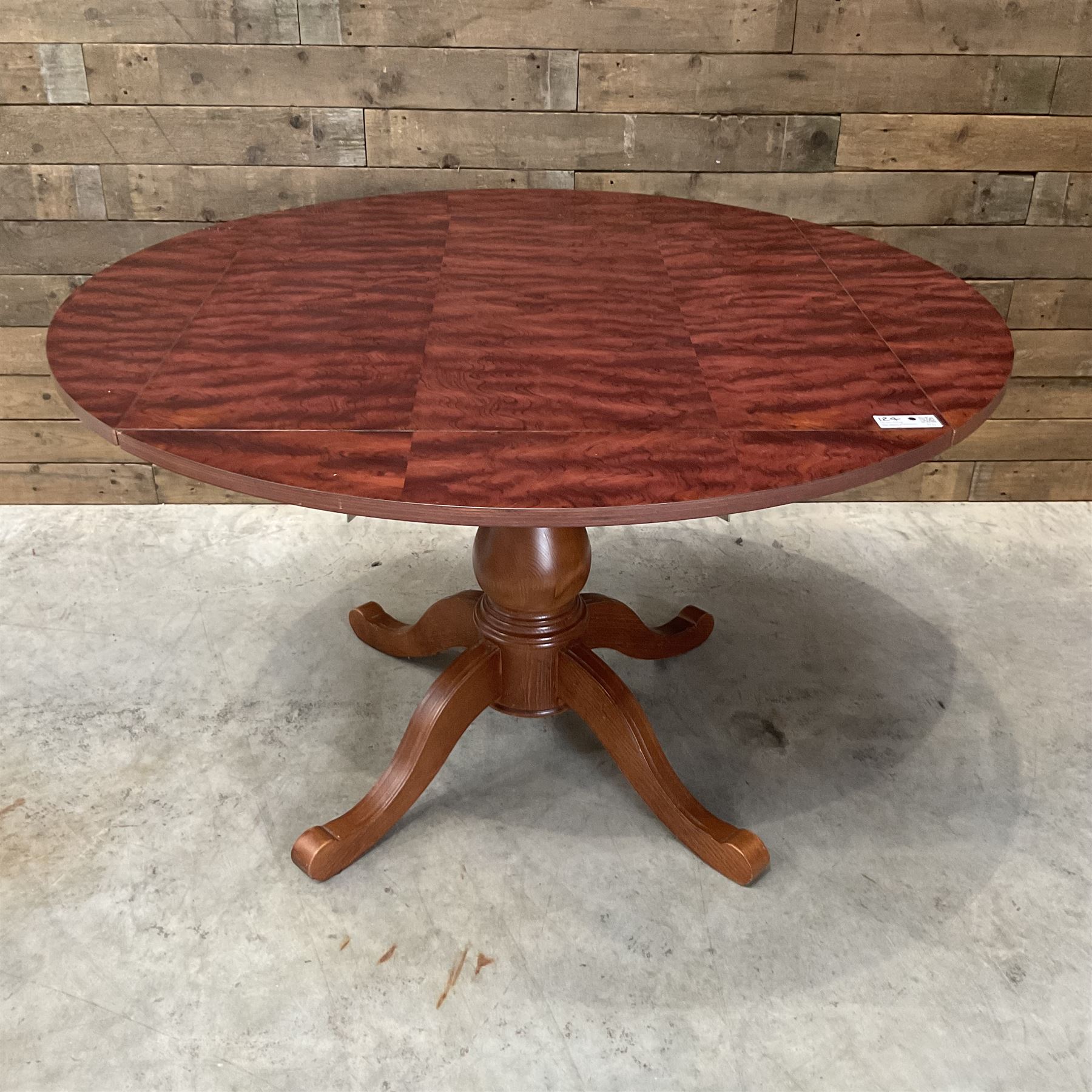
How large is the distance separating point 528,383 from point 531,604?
0.48 metres

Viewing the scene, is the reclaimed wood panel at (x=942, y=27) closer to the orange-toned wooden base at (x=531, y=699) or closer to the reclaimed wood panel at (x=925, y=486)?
the reclaimed wood panel at (x=925, y=486)

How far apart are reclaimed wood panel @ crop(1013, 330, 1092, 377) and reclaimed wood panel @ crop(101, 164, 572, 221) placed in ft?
3.70

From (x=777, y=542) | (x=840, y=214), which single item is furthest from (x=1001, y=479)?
(x=840, y=214)

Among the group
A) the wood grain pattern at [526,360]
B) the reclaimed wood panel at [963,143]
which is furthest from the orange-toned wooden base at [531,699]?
the reclaimed wood panel at [963,143]

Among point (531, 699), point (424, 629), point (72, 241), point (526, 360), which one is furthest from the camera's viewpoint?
point (72, 241)

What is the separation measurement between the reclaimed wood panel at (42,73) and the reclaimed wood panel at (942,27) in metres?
1.46

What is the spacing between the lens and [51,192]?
7.93ft

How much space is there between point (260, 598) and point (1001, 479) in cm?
179

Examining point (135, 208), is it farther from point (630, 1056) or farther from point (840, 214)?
point (630, 1056)

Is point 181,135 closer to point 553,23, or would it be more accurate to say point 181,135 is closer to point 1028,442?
point 553,23

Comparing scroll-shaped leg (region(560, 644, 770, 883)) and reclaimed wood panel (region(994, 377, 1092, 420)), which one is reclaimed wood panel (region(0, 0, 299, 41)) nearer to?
scroll-shaped leg (region(560, 644, 770, 883))

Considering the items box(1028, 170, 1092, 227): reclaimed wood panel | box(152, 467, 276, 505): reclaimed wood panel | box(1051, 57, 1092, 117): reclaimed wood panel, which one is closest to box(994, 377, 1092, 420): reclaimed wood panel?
box(1028, 170, 1092, 227): reclaimed wood panel

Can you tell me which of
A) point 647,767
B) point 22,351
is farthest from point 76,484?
point 647,767

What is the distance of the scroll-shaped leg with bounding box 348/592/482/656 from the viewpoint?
6.71ft
